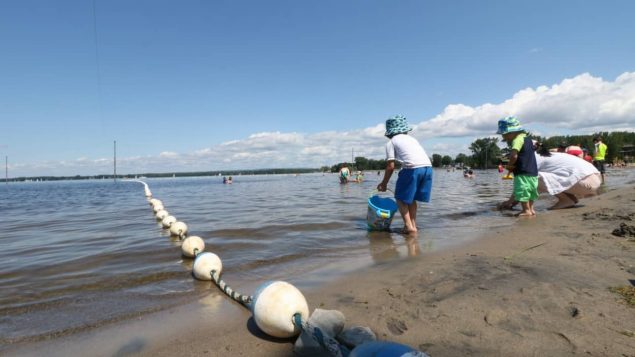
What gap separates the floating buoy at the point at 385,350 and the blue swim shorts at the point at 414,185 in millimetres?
4506

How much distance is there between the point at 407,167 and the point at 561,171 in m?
4.43

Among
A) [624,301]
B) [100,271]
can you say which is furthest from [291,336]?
[100,271]

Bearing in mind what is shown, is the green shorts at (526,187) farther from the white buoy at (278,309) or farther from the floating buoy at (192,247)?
the white buoy at (278,309)

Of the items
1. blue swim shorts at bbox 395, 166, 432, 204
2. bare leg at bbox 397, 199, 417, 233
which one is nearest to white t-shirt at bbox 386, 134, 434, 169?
blue swim shorts at bbox 395, 166, 432, 204

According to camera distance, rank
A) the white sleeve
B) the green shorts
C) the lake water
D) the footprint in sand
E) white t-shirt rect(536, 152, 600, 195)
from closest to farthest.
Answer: the footprint in sand → the lake water → the white sleeve → the green shorts → white t-shirt rect(536, 152, 600, 195)

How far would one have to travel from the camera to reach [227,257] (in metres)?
5.06

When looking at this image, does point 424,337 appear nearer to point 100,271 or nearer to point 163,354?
point 163,354

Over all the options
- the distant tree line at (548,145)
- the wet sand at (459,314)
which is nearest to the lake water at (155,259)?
the wet sand at (459,314)

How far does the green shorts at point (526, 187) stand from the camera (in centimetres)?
719

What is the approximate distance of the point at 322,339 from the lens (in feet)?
6.60

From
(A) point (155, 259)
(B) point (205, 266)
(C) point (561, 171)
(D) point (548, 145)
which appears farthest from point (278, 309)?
(D) point (548, 145)

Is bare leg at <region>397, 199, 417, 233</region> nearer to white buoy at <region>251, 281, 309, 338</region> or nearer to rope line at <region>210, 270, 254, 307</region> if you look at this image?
rope line at <region>210, 270, 254, 307</region>

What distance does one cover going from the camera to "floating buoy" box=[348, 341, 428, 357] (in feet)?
4.71

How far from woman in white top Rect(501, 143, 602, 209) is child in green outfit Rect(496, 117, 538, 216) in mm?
936
